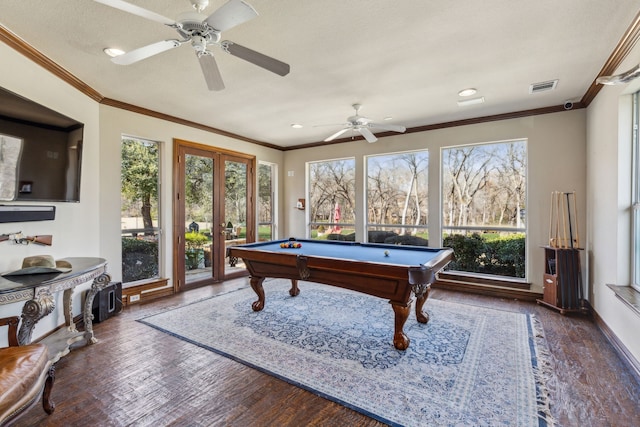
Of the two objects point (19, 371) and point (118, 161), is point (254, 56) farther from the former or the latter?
point (118, 161)

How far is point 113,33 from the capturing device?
235 centimetres

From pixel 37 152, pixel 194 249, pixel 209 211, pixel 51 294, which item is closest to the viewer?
pixel 51 294

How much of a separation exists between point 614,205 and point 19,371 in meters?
4.74

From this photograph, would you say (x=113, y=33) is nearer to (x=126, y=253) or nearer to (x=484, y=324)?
(x=126, y=253)

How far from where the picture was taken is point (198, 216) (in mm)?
5016

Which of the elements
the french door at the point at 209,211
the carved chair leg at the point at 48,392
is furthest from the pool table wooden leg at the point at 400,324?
the french door at the point at 209,211

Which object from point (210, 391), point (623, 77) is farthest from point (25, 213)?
point (623, 77)

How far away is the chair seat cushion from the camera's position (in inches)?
57.7

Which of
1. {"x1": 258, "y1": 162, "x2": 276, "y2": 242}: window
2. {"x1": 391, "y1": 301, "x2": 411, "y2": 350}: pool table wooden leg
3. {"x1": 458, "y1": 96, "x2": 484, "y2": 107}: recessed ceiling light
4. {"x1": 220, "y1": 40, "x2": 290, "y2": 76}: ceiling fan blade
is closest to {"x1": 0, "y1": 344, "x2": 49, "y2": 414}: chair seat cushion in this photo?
{"x1": 220, "y1": 40, "x2": 290, "y2": 76}: ceiling fan blade

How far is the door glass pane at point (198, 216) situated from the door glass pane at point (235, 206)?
35 centimetres

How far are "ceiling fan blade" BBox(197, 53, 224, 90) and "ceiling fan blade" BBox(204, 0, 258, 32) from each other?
1.26 feet

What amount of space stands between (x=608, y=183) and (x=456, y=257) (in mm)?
2225

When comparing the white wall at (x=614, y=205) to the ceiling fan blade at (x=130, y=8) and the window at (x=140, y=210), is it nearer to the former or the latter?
the ceiling fan blade at (x=130, y=8)

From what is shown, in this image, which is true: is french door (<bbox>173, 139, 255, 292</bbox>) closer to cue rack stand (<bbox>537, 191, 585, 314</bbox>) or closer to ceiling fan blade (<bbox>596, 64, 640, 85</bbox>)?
cue rack stand (<bbox>537, 191, 585, 314</bbox>)
